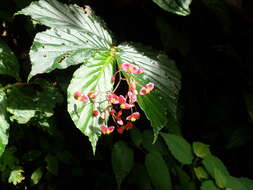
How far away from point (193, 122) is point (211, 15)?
669mm

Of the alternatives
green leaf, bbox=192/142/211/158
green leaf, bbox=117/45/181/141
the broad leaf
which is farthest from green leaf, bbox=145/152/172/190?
the broad leaf

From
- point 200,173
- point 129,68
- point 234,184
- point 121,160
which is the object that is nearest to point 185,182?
point 200,173

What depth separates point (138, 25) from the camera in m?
1.88

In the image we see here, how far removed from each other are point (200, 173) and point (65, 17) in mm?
929

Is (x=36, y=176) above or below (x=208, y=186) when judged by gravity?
below

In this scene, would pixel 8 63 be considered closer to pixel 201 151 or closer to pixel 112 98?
pixel 112 98

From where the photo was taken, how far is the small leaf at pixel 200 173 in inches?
59.8

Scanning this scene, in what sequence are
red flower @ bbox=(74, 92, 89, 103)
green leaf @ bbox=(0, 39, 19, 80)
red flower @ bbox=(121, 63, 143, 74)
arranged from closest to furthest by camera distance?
1. red flower @ bbox=(74, 92, 89, 103)
2. red flower @ bbox=(121, 63, 143, 74)
3. green leaf @ bbox=(0, 39, 19, 80)

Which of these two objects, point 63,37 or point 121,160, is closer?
point 63,37

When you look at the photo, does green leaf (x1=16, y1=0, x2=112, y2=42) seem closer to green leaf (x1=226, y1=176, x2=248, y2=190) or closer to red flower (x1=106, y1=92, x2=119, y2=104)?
red flower (x1=106, y1=92, x2=119, y2=104)

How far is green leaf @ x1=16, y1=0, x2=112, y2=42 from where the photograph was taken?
1.10 meters

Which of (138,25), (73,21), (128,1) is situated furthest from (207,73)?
(73,21)

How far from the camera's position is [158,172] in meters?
1.46

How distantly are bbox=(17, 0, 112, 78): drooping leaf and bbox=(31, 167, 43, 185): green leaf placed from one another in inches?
28.2
